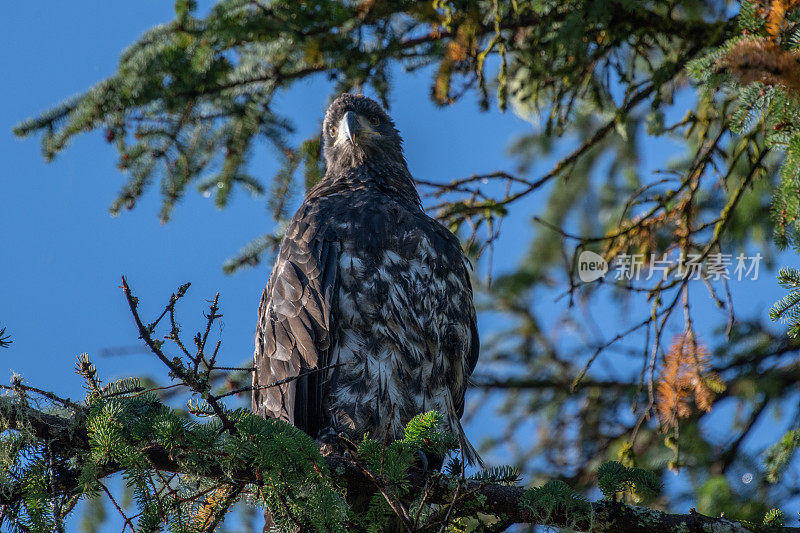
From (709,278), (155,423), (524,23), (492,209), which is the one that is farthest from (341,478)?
(524,23)

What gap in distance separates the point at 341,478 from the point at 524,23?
3377mm

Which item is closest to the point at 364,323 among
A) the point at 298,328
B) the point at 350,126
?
the point at 298,328

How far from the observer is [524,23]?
4957 mm

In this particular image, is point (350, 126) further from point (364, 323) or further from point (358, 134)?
point (364, 323)

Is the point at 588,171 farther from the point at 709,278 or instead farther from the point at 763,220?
the point at 709,278

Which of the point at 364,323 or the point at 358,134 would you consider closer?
the point at 364,323

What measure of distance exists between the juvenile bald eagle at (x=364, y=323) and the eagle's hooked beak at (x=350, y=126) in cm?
58

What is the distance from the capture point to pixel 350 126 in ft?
16.2

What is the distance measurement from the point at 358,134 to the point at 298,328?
1660 millimetres

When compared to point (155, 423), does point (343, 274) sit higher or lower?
higher

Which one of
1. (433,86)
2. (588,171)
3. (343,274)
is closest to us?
(343,274)

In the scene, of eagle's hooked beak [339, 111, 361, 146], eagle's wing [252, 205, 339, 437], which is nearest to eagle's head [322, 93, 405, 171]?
→ eagle's hooked beak [339, 111, 361, 146]

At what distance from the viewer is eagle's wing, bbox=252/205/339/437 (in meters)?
3.82

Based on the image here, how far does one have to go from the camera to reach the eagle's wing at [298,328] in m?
3.82
